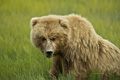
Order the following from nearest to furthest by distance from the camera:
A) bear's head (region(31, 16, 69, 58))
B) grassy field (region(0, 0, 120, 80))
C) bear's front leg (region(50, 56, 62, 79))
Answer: bear's head (region(31, 16, 69, 58)) < bear's front leg (region(50, 56, 62, 79)) < grassy field (region(0, 0, 120, 80))

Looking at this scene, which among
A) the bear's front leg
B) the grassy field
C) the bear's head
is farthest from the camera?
the grassy field

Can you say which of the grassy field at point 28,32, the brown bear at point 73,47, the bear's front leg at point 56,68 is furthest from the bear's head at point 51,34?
the grassy field at point 28,32

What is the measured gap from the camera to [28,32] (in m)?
7.12

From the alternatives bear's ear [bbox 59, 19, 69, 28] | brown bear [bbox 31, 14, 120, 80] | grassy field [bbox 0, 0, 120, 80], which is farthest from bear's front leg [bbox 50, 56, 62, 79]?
bear's ear [bbox 59, 19, 69, 28]

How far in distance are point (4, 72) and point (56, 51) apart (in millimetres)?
1304

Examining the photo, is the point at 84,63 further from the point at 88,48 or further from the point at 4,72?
the point at 4,72

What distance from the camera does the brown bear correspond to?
412 cm

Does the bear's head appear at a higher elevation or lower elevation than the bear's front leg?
A: higher

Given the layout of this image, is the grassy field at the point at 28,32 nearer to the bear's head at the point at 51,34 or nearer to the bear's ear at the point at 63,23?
the bear's head at the point at 51,34

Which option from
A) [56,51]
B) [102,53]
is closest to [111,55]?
[102,53]

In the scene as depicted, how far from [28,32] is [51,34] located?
3.13 metres

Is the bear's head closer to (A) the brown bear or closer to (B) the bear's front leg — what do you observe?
(A) the brown bear

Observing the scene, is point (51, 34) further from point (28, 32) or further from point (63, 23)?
point (28, 32)

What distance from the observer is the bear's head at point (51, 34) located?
13.4 ft
